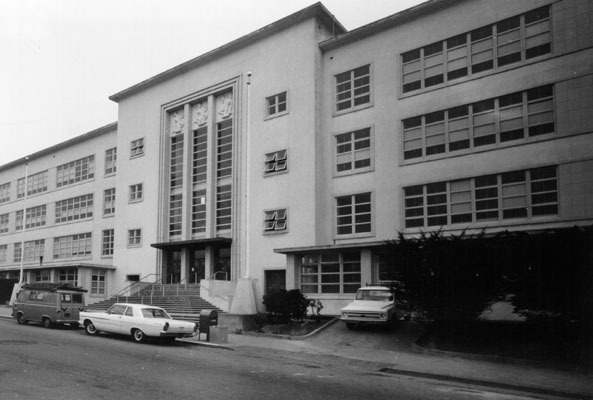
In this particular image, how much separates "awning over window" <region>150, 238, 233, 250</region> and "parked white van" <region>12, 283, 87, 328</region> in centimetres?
882

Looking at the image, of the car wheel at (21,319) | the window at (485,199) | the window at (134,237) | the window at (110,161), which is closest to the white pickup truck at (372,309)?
the window at (485,199)

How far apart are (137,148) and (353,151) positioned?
60.4ft

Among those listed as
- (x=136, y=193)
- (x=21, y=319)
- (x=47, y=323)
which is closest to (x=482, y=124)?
(x=47, y=323)

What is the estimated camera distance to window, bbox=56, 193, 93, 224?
46.6m

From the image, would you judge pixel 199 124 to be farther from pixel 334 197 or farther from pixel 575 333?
pixel 575 333

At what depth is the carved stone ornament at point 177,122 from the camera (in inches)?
1531

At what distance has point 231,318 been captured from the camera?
24.3 m

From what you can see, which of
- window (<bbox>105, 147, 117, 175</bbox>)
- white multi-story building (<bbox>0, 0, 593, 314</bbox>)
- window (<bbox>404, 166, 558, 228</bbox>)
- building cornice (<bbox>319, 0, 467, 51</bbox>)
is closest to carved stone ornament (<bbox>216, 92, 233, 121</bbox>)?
white multi-story building (<bbox>0, 0, 593, 314</bbox>)

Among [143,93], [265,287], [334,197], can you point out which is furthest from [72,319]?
[143,93]

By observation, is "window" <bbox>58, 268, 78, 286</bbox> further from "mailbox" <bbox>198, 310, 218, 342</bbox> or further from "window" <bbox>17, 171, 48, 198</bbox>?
"mailbox" <bbox>198, 310, 218, 342</bbox>

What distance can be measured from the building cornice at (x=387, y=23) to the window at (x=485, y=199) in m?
8.46

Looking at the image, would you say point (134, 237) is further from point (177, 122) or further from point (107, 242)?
point (177, 122)

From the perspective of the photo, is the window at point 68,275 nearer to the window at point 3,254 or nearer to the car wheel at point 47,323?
the window at point 3,254

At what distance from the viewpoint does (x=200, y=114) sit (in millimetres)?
37719
